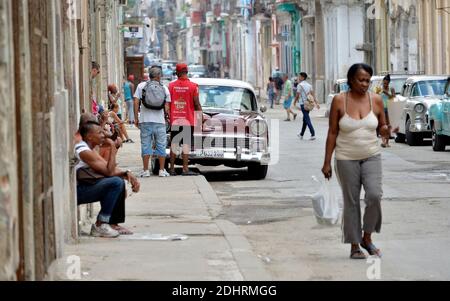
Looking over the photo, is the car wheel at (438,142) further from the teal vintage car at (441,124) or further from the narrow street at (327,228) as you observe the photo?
the narrow street at (327,228)

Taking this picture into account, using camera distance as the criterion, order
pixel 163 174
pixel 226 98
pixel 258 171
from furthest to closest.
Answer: pixel 226 98, pixel 258 171, pixel 163 174

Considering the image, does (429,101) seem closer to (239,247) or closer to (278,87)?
(239,247)

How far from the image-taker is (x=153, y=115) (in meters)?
21.0

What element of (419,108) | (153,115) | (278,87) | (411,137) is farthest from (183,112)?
(278,87)

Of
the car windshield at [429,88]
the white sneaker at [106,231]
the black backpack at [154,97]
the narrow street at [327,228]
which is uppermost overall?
the black backpack at [154,97]

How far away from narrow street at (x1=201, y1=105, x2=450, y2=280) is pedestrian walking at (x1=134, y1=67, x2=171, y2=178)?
103 centimetres

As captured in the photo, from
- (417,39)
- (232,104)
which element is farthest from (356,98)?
(417,39)

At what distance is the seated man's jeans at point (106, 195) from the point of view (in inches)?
525

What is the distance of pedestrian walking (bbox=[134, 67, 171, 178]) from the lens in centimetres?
2092

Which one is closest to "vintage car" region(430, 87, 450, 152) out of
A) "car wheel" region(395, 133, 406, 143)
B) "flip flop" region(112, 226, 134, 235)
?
"car wheel" region(395, 133, 406, 143)

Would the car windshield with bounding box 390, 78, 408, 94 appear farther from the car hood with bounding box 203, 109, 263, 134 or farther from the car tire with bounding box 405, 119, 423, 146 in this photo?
the car hood with bounding box 203, 109, 263, 134

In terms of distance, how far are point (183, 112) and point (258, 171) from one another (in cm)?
169

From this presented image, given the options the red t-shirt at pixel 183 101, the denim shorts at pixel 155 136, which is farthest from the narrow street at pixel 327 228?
the red t-shirt at pixel 183 101
